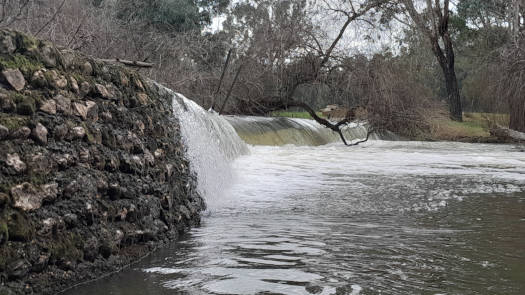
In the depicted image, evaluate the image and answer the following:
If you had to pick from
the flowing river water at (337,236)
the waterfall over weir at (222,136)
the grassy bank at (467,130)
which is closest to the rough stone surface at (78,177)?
the flowing river water at (337,236)

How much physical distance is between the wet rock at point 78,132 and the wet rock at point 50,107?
18 centimetres

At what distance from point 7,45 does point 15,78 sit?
0.21 metres

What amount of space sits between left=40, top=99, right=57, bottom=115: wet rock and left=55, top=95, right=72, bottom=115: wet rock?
37mm

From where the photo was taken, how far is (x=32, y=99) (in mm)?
3434

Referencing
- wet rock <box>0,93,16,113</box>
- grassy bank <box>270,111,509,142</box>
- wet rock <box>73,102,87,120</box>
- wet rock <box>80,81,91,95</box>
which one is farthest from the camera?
grassy bank <box>270,111,509,142</box>

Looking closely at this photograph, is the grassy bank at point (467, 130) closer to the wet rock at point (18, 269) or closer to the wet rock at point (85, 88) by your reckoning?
the wet rock at point (85, 88)

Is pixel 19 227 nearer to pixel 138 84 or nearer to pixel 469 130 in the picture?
pixel 138 84

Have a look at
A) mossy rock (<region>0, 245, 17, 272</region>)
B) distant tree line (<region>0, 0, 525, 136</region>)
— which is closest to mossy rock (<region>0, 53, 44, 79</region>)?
mossy rock (<region>0, 245, 17, 272</region>)

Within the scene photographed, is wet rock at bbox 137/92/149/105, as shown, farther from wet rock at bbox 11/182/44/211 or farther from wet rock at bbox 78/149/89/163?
wet rock at bbox 11/182/44/211

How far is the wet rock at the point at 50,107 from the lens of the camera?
3524 millimetres

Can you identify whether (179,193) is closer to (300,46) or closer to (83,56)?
(83,56)

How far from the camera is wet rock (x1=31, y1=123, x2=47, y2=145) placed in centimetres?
332

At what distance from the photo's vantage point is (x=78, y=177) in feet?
11.6

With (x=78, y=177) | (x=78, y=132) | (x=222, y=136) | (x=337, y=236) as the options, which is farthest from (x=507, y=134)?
(x=78, y=177)
